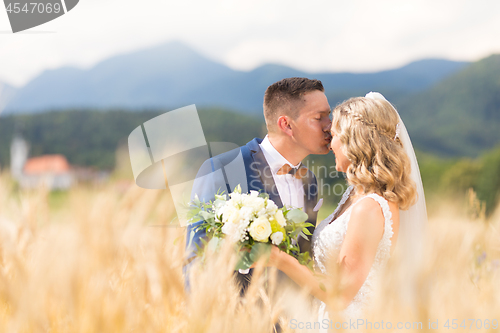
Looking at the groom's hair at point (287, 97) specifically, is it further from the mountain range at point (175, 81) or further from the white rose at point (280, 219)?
the mountain range at point (175, 81)

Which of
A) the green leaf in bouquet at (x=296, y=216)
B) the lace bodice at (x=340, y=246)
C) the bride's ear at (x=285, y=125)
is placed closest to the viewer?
the green leaf in bouquet at (x=296, y=216)

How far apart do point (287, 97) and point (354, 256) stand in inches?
75.5

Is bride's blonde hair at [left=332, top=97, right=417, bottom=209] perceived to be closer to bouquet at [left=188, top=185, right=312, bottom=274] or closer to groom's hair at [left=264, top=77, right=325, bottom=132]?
bouquet at [left=188, top=185, right=312, bottom=274]

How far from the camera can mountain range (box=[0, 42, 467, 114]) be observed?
126438mm

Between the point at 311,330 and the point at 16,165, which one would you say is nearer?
the point at 311,330

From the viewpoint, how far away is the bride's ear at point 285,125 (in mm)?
3859

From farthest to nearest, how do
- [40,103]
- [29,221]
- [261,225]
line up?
[40,103] < [261,225] < [29,221]

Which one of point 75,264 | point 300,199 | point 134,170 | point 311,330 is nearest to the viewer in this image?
point 75,264

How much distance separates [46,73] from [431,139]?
123 m

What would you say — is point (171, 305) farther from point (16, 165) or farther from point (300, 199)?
point (300, 199)

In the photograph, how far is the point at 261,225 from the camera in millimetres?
2408

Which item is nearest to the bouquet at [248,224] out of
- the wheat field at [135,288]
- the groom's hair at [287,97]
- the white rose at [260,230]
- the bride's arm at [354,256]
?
the white rose at [260,230]

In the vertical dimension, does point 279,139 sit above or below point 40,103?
above

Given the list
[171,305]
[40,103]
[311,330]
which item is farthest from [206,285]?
[40,103]
